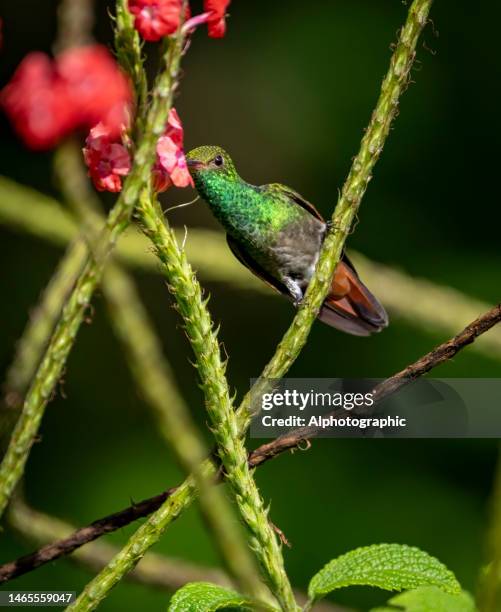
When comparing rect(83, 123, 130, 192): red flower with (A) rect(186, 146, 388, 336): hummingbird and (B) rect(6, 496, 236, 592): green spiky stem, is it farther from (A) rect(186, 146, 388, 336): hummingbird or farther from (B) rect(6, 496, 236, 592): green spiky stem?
(A) rect(186, 146, 388, 336): hummingbird

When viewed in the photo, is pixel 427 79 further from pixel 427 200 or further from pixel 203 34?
pixel 203 34

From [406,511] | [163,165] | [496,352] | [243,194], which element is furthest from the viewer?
[406,511]

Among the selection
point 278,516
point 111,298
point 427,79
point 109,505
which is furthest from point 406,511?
point 111,298

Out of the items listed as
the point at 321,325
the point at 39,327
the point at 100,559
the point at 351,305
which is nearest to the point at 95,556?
the point at 100,559

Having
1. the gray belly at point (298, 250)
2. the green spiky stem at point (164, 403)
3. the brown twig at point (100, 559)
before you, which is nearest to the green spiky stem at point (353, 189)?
the green spiky stem at point (164, 403)

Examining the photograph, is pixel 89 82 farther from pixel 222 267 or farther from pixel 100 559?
pixel 222 267

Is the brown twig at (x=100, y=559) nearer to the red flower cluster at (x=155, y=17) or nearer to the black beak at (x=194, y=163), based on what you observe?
the black beak at (x=194, y=163)

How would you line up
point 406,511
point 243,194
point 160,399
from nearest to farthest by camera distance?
point 160,399
point 243,194
point 406,511
